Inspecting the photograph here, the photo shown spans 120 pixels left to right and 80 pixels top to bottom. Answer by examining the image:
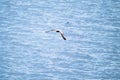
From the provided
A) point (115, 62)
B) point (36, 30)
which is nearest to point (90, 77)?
point (115, 62)

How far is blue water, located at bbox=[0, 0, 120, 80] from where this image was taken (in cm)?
166

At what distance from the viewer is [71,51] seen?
5.53 ft

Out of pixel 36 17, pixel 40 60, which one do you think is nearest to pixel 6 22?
pixel 36 17

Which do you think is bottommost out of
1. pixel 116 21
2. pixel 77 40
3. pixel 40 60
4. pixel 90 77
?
pixel 90 77

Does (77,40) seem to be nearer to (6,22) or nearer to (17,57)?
Answer: (17,57)

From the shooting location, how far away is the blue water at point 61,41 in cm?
166

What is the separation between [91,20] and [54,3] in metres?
0.36

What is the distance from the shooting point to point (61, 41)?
170 centimetres

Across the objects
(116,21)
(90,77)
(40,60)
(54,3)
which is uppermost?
(54,3)

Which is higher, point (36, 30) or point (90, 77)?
point (36, 30)

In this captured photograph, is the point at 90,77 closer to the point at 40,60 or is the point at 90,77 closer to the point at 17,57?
the point at 40,60

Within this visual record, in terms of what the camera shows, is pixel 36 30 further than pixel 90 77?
Yes

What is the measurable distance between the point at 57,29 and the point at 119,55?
0.55 m

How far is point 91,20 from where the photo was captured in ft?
5.61
